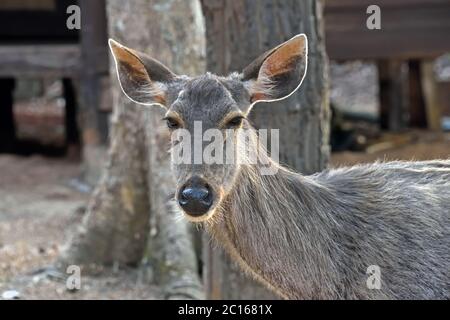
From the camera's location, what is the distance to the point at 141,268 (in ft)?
23.6

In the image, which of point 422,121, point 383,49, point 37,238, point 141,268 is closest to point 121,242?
point 141,268

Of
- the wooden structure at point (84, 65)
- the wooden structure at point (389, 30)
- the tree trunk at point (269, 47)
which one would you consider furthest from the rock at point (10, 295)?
the wooden structure at point (389, 30)

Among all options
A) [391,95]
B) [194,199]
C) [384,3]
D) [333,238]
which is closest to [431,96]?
[391,95]

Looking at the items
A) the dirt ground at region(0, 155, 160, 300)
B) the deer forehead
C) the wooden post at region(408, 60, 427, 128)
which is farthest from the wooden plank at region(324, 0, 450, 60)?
the deer forehead

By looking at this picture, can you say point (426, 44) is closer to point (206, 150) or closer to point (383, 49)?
point (383, 49)

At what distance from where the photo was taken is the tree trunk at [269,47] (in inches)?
216

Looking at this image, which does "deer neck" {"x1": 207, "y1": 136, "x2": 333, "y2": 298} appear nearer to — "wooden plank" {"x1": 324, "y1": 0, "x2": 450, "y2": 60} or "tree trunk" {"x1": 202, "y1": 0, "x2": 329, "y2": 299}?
"tree trunk" {"x1": 202, "y1": 0, "x2": 329, "y2": 299}

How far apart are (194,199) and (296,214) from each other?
28.3 inches

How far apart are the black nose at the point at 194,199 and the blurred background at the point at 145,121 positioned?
1.37 meters

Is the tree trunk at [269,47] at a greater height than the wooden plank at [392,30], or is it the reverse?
the wooden plank at [392,30]

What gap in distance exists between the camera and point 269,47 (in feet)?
18.0

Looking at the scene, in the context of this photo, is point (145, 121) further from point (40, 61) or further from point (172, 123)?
point (40, 61)

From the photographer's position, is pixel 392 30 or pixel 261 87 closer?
pixel 261 87

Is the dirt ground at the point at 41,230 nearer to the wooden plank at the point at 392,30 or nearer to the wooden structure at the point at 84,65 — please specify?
the wooden structure at the point at 84,65
